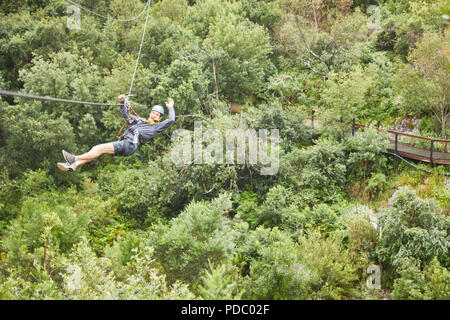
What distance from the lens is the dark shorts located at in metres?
8.74

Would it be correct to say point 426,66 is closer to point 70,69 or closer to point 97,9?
point 70,69

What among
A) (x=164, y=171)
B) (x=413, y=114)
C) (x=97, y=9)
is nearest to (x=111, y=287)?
(x=164, y=171)

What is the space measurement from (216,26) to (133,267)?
51.1 feet

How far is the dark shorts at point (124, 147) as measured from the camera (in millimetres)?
8742

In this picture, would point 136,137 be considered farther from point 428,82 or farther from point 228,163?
point 428,82

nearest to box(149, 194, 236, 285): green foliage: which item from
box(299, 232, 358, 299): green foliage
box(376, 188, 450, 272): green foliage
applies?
box(299, 232, 358, 299): green foliage

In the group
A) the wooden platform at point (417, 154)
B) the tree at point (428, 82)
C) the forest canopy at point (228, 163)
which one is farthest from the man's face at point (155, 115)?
the tree at point (428, 82)

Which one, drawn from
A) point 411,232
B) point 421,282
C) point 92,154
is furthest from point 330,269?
point 92,154

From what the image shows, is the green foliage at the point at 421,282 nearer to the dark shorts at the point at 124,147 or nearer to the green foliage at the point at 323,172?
the green foliage at the point at 323,172

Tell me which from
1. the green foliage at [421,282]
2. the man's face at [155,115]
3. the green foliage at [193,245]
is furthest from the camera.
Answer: the green foliage at [193,245]

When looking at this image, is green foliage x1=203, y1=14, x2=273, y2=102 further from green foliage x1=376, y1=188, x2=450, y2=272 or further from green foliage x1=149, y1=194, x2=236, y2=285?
green foliage x1=376, y1=188, x2=450, y2=272

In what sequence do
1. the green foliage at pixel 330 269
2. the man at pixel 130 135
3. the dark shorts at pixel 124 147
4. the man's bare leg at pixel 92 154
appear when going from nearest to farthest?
the man's bare leg at pixel 92 154 → the man at pixel 130 135 → the dark shorts at pixel 124 147 → the green foliage at pixel 330 269

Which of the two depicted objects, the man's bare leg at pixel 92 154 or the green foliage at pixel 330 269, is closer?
the man's bare leg at pixel 92 154
